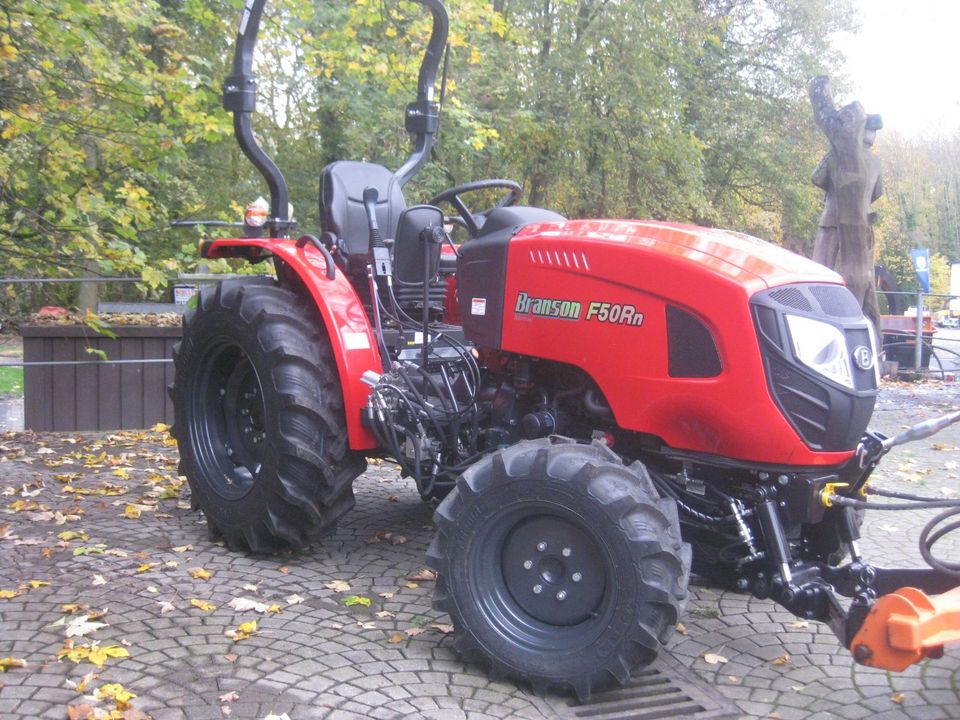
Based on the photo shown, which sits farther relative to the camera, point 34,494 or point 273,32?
point 273,32

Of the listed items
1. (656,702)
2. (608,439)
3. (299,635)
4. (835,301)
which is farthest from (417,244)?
(656,702)

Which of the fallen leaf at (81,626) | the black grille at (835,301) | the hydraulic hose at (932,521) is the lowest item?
the fallen leaf at (81,626)

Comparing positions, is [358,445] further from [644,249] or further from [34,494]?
[34,494]

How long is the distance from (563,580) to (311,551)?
1.98m

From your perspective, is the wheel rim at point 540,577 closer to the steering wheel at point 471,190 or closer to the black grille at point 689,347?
the black grille at point 689,347

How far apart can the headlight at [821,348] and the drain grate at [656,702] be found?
1209mm

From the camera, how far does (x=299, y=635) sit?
3967 mm


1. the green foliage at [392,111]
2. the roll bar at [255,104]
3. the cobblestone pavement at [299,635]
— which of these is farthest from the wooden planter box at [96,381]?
the roll bar at [255,104]

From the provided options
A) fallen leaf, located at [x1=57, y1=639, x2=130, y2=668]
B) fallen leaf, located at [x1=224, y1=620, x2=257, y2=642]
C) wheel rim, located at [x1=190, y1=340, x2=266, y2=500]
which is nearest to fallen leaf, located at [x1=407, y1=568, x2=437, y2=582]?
fallen leaf, located at [x1=224, y1=620, x2=257, y2=642]

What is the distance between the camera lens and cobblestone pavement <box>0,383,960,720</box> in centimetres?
340

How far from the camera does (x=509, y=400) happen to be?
14.2 feet

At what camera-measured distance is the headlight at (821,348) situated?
11.3 feet

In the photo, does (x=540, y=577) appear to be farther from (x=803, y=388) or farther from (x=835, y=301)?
(x=835, y=301)

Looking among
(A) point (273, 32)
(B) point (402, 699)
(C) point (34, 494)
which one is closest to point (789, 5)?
(A) point (273, 32)
